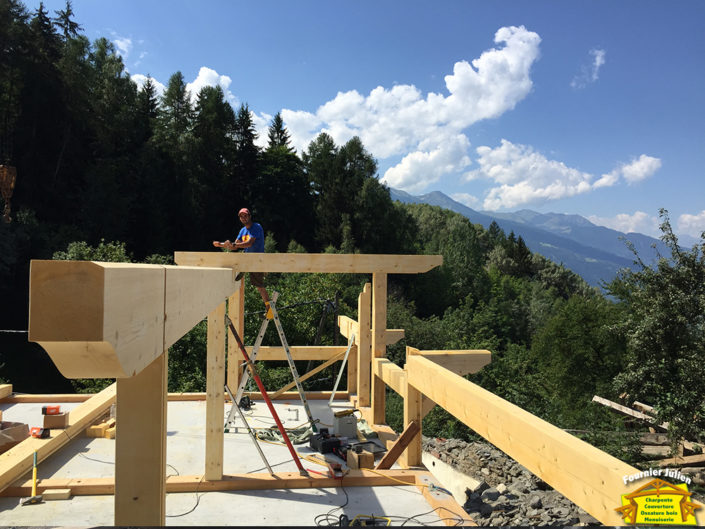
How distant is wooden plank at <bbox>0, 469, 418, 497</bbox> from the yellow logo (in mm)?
2967

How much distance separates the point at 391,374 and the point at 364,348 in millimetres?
1564

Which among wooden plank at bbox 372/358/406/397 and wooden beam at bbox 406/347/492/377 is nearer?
wooden beam at bbox 406/347/492/377

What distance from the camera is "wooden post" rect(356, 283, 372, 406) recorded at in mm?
5988

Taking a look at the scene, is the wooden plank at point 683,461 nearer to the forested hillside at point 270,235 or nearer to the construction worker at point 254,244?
the forested hillside at point 270,235

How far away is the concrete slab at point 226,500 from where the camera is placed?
3.53 metres

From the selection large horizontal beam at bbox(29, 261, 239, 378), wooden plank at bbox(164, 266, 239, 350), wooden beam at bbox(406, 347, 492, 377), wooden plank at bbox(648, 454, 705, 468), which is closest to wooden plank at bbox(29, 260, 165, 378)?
large horizontal beam at bbox(29, 261, 239, 378)

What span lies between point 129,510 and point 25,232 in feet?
90.9

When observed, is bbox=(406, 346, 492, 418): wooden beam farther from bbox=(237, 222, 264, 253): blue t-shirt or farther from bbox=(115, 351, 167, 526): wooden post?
bbox=(237, 222, 264, 253): blue t-shirt

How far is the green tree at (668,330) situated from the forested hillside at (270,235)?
0.05 metres

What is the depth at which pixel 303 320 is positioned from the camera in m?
20.2

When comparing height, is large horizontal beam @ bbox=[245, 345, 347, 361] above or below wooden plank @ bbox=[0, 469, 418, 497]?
above

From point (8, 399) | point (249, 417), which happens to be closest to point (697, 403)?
point (249, 417)

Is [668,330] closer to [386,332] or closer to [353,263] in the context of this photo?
[386,332]

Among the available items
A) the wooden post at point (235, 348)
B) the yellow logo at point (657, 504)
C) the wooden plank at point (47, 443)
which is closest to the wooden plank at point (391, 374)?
the wooden post at point (235, 348)
